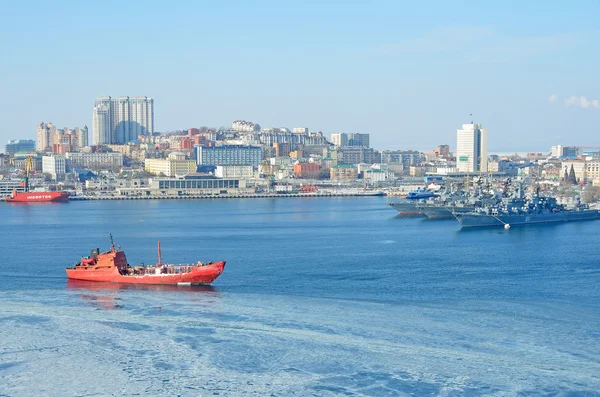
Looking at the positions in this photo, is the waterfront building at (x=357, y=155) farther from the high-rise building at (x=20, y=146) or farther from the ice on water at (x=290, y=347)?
the ice on water at (x=290, y=347)

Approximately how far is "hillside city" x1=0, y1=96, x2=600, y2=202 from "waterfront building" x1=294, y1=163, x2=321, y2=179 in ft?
0.19

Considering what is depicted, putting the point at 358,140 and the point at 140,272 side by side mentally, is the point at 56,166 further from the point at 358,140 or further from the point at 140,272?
the point at 140,272

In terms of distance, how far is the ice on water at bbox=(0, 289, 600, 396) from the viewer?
6.57 meters

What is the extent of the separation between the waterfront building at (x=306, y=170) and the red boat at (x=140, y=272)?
35937 mm

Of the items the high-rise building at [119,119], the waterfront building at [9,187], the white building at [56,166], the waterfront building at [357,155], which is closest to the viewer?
the waterfront building at [9,187]

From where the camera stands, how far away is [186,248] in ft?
47.9

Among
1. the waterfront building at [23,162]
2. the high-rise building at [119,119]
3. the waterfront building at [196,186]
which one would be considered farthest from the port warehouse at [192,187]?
the high-rise building at [119,119]

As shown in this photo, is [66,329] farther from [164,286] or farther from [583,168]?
[583,168]

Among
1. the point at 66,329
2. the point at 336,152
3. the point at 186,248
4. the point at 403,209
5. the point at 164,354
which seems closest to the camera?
the point at 164,354

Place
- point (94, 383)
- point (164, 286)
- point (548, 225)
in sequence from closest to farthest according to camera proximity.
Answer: point (94, 383) < point (164, 286) < point (548, 225)

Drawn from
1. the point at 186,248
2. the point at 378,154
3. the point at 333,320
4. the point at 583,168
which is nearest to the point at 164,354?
the point at 333,320

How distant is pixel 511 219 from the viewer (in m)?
19.3

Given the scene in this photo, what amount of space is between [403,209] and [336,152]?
31972mm

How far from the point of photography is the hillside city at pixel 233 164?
3638 cm
